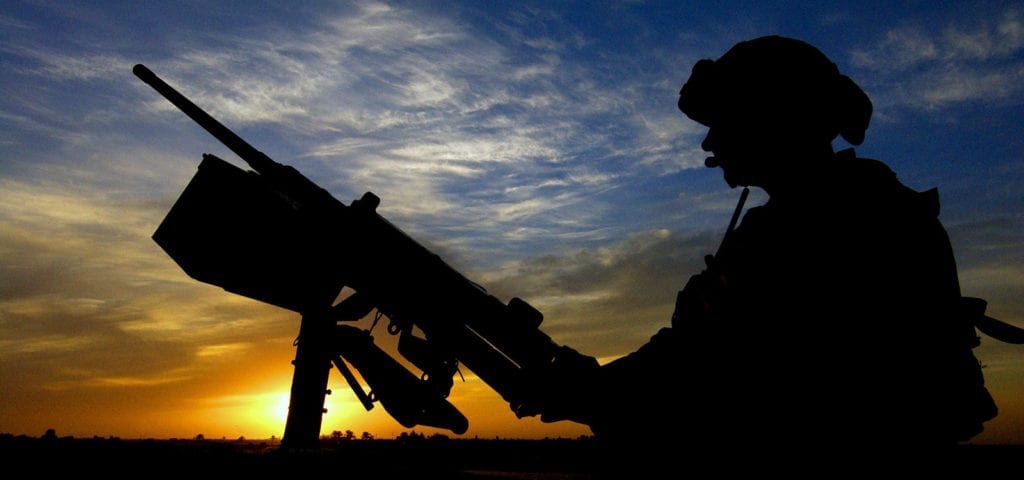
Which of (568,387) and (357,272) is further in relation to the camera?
(357,272)

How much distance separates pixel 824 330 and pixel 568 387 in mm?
1279

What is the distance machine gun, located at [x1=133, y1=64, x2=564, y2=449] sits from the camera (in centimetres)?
477

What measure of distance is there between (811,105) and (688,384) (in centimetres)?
106

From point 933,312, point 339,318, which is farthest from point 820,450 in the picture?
point 339,318

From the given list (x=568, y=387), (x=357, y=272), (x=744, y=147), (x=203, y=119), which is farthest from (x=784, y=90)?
(x=203, y=119)

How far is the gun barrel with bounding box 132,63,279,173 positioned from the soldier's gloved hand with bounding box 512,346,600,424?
323 centimetres

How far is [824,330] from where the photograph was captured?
69.2 inches

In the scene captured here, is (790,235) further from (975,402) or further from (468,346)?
(468,346)

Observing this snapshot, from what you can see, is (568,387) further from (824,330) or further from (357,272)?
(357,272)

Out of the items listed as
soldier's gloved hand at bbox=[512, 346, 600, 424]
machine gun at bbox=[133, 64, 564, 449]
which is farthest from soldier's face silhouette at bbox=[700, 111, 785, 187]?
machine gun at bbox=[133, 64, 564, 449]

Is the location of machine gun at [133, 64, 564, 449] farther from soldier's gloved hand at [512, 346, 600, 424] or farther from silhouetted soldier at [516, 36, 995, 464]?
silhouetted soldier at [516, 36, 995, 464]

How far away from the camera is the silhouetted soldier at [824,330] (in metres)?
1.76

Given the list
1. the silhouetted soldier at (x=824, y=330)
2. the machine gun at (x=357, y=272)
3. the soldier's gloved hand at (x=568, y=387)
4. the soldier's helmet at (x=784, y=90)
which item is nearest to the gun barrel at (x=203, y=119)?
the machine gun at (x=357, y=272)

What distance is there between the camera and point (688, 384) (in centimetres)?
206
